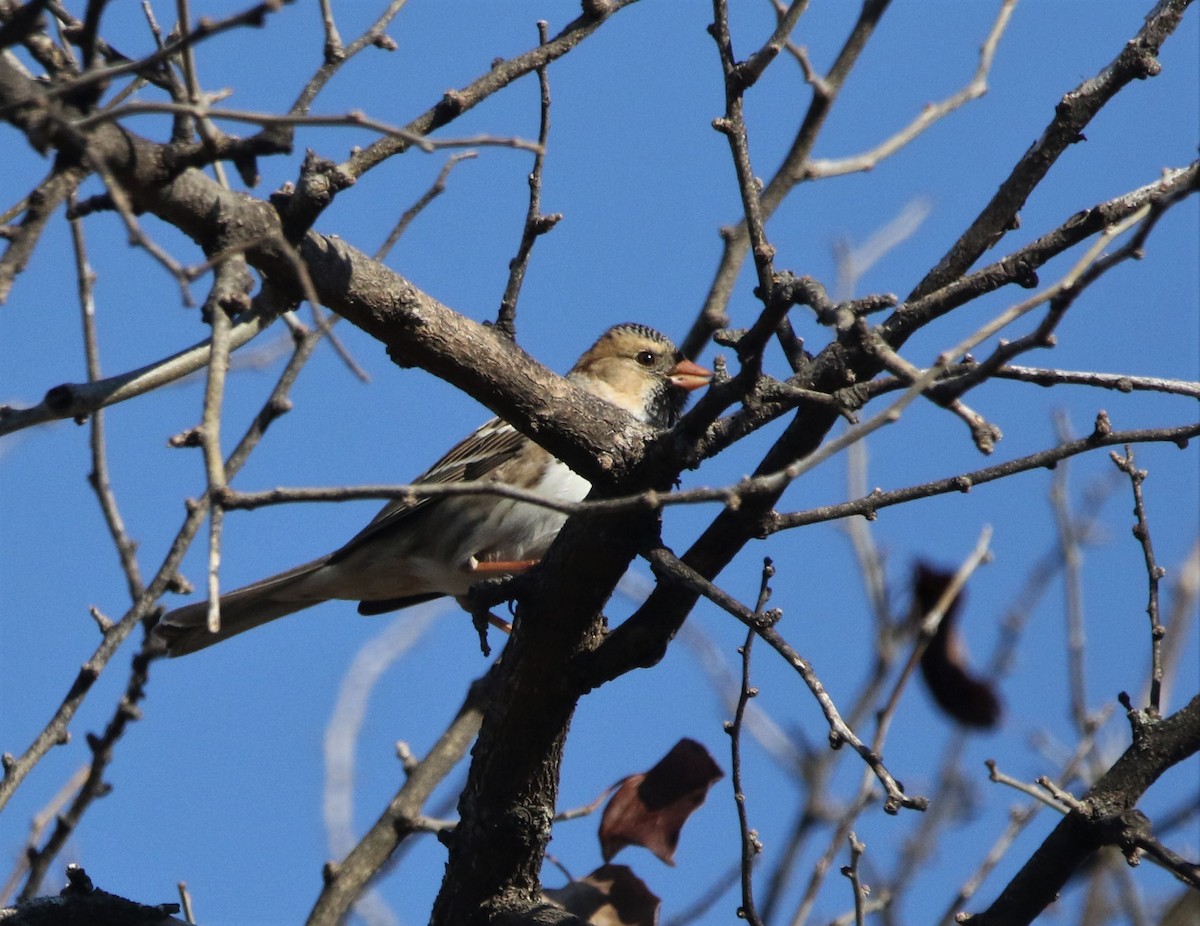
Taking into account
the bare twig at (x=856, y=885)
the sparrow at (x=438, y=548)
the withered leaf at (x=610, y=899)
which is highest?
the sparrow at (x=438, y=548)

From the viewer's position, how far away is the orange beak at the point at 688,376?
7.56 m

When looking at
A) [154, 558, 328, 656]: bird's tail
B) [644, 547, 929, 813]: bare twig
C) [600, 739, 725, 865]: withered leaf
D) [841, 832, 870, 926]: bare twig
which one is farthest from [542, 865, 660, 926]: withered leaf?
[154, 558, 328, 656]: bird's tail

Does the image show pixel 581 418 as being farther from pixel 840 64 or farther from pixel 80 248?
pixel 840 64

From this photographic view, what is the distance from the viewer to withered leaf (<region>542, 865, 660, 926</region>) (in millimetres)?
4652

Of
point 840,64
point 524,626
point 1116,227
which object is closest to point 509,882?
point 524,626

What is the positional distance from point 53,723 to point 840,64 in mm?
4357

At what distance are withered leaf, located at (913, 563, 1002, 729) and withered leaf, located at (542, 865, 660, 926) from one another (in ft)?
5.22

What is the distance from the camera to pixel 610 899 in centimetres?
470

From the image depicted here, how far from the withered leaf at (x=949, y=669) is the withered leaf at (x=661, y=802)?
133 centimetres

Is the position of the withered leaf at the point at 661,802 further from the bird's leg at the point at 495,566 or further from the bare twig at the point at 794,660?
the bird's leg at the point at 495,566

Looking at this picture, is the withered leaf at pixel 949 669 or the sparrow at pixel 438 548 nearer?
the withered leaf at pixel 949 669

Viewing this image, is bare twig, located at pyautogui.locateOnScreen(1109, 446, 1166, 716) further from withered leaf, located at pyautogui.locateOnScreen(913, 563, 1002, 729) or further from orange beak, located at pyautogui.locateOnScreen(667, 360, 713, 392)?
orange beak, located at pyautogui.locateOnScreen(667, 360, 713, 392)

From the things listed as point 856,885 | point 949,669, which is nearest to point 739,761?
point 856,885

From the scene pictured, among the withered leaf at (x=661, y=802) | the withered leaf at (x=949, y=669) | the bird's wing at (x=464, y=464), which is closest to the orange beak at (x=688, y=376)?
the bird's wing at (x=464, y=464)
